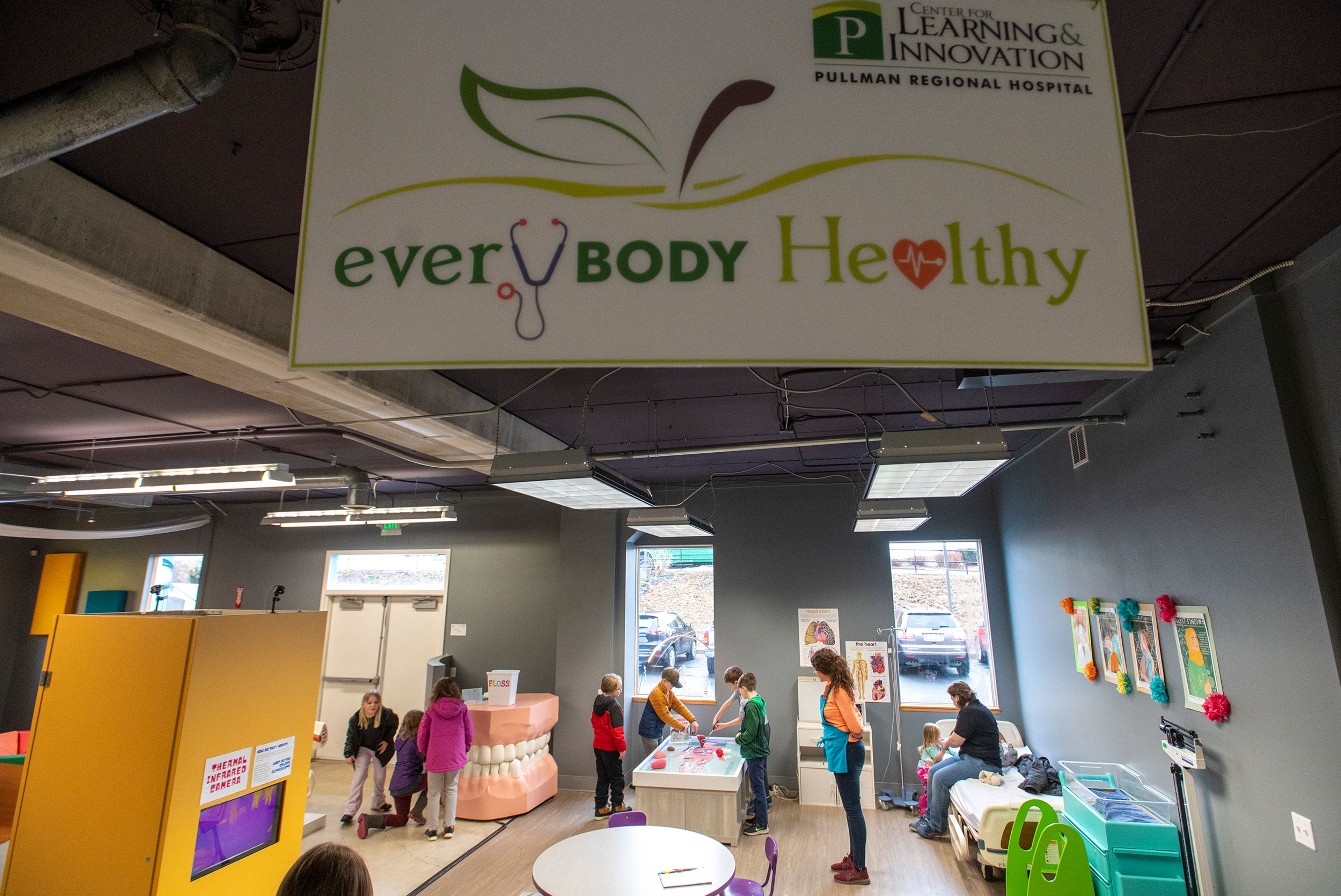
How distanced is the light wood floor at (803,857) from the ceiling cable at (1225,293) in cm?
432

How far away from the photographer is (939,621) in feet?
25.0

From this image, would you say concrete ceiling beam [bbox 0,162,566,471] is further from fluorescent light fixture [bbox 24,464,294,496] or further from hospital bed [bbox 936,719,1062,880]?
hospital bed [bbox 936,719,1062,880]

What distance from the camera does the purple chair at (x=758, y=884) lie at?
371 cm

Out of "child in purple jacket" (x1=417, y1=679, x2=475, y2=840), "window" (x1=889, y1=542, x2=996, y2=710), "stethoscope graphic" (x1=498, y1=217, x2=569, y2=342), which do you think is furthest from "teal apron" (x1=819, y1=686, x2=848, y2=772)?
"stethoscope graphic" (x1=498, y1=217, x2=569, y2=342)

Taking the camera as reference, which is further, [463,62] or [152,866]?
[152,866]

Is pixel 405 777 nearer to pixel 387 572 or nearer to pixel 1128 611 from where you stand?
pixel 387 572

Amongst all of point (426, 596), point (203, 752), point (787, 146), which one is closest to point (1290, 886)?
point (787, 146)

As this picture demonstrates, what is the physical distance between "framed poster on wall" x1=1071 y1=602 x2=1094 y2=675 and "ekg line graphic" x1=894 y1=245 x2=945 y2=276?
17.4 ft

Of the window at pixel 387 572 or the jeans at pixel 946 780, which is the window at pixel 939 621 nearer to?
the jeans at pixel 946 780

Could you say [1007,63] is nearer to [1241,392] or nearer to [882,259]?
[882,259]

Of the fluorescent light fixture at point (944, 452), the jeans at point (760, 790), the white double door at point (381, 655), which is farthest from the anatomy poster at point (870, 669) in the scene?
the white double door at point (381, 655)

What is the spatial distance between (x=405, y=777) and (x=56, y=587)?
27.3ft

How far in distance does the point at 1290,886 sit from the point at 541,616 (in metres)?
7.18

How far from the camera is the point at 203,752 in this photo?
2963 mm
